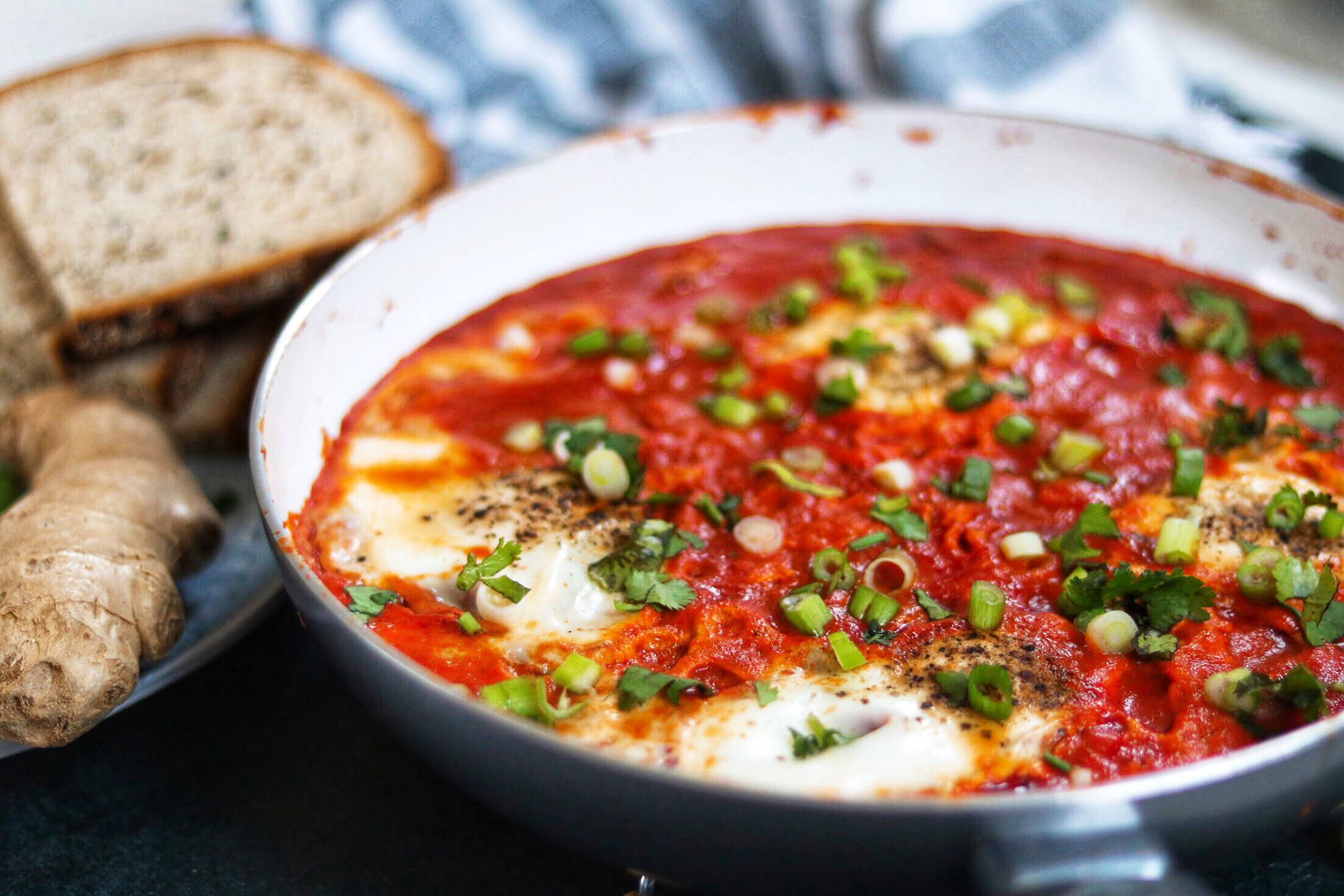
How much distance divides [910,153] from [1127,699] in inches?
80.8

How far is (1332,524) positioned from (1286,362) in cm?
77

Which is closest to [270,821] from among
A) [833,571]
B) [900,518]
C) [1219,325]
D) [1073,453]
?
[833,571]

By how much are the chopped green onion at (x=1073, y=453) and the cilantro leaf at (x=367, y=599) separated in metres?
1.49

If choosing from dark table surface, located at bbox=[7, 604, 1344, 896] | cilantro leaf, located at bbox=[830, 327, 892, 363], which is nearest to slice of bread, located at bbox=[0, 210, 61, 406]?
dark table surface, located at bbox=[7, 604, 1344, 896]

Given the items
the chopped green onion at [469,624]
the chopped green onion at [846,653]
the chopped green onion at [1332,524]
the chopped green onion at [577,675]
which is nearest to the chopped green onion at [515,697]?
the chopped green onion at [577,675]

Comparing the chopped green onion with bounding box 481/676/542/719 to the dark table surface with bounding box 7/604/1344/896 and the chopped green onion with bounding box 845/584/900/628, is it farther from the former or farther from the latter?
the chopped green onion with bounding box 845/584/900/628

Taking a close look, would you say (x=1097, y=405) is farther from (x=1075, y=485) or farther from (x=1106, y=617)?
(x=1106, y=617)

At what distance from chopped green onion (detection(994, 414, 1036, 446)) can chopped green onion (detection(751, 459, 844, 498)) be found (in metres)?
0.43

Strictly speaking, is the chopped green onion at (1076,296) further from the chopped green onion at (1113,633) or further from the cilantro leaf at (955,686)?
the cilantro leaf at (955,686)

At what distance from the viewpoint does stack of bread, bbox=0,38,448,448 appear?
11.2 feet

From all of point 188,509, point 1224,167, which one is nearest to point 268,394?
point 188,509

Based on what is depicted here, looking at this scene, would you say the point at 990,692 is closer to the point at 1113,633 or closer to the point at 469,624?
the point at 1113,633

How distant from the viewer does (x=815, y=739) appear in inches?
79.1

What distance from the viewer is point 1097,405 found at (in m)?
2.92
